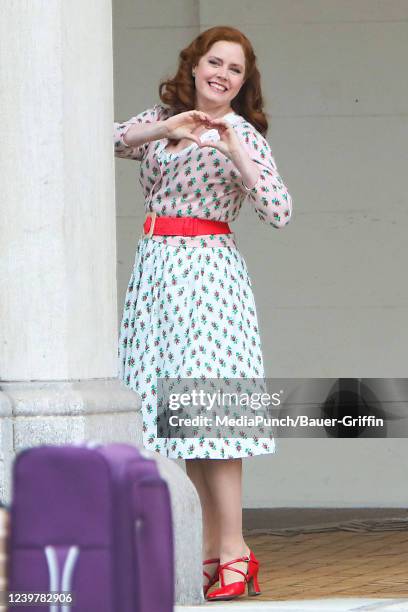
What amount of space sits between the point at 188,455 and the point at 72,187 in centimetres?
90

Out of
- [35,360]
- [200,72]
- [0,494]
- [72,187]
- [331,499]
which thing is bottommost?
[331,499]

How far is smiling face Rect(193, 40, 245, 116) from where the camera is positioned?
Result: 4945 millimetres

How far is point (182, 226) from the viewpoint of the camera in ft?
16.1

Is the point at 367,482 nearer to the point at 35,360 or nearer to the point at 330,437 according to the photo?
the point at 330,437

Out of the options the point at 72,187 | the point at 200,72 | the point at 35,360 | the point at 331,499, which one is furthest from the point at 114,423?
the point at 331,499

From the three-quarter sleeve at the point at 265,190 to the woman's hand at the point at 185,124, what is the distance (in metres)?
0.17

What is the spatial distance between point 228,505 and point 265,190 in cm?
94

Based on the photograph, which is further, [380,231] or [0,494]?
[380,231]

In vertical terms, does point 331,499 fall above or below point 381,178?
below

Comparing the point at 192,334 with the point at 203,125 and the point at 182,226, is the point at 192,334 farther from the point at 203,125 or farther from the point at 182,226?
the point at 203,125

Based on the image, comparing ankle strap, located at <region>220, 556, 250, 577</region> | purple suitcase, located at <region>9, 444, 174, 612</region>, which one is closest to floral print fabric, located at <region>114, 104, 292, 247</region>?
ankle strap, located at <region>220, 556, 250, 577</region>

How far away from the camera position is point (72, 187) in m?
4.47

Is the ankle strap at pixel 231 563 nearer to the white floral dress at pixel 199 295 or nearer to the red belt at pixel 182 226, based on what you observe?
the white floral dress at pixel 199 295
